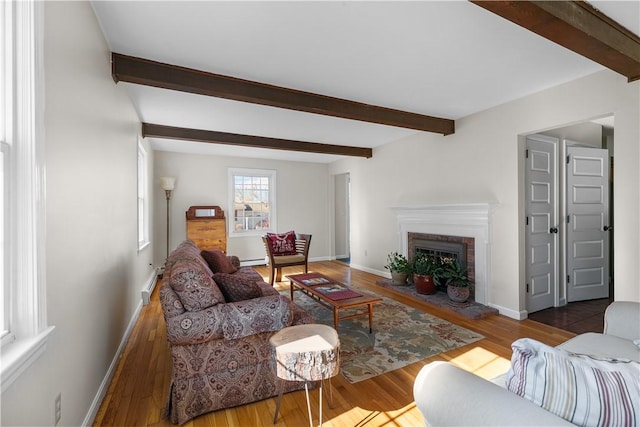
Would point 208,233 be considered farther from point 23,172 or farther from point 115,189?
point 23,172

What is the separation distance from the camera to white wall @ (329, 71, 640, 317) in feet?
7.66

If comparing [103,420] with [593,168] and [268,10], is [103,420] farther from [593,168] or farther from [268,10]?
[593,168]

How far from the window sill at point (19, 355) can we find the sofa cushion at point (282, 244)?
3753 millimetres

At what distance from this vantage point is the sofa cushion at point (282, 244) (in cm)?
486

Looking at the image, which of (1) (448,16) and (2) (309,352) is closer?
(2) (309,352)

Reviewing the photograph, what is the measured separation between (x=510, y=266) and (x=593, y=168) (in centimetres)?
186

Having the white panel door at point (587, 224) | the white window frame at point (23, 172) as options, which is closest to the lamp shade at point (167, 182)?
the white window frame at point (23, 172)

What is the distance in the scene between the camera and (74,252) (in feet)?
4.65

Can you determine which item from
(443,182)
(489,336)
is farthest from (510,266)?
(443,182)

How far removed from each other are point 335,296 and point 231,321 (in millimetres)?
1252

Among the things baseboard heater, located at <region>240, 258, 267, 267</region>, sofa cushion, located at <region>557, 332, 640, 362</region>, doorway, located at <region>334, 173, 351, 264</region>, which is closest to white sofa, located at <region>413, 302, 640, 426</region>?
sofa cushion, located at <region>557, 332, 640, 362</region>

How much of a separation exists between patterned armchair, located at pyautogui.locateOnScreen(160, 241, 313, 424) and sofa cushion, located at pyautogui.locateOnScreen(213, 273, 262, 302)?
0.08 metres

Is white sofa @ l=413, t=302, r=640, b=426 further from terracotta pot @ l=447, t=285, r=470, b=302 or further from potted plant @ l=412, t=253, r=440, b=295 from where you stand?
potted plant @ l=412, t=253, r=440, b=295

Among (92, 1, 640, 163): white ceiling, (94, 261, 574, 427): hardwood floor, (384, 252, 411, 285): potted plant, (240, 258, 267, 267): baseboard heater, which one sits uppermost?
(92, 1, 640, 163): white ceiling
